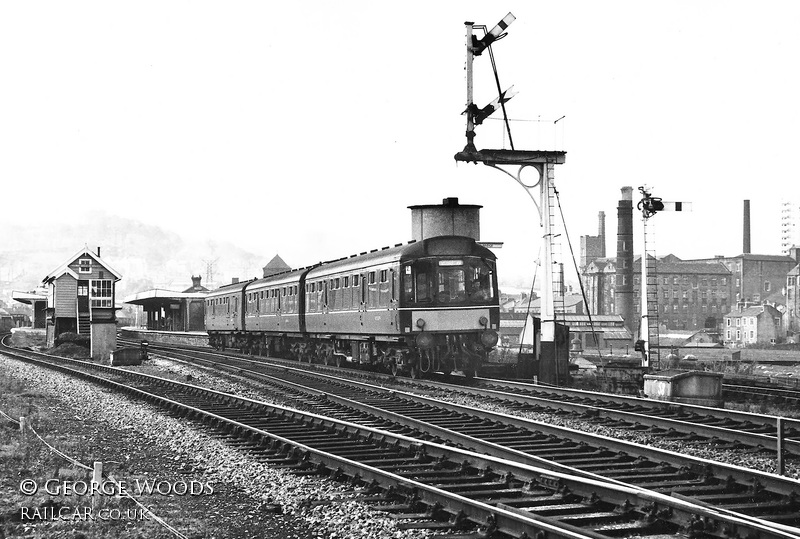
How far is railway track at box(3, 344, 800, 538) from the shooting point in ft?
19.2

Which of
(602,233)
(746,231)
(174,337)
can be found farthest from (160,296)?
(746,231)

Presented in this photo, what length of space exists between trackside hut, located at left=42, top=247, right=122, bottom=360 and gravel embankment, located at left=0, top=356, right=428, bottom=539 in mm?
28998

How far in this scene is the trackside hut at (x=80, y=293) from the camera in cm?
4216

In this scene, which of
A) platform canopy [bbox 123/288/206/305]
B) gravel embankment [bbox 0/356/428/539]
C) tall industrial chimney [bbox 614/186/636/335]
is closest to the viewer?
gravel embankment [bbox 0/356/428/539]

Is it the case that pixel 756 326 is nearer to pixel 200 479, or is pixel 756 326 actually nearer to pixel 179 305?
pixel 179 305

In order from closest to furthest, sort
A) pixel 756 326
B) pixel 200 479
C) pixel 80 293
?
pixel 200 479 < pixel 80 293 < pixel 756 326

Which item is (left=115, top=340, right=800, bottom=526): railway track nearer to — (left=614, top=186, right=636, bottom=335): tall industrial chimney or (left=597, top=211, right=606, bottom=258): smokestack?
(left=614, top=186, right=636, bottom=335): tall industrial chimney

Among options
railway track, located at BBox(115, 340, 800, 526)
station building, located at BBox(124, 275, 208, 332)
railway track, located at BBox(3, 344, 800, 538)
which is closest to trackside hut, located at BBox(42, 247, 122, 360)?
station building, located at BBox(124, 275, 208, 332)

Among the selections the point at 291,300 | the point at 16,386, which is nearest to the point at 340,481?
the point at 16,386

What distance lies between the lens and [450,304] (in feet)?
63.3

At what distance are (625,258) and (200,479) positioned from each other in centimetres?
5700

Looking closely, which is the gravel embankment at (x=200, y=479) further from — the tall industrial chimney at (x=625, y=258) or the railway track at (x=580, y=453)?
the tall industrial chimney at (x=625, y=258)

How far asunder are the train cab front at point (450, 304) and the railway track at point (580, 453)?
11.7 feet

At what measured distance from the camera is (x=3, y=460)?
31.0 ft
